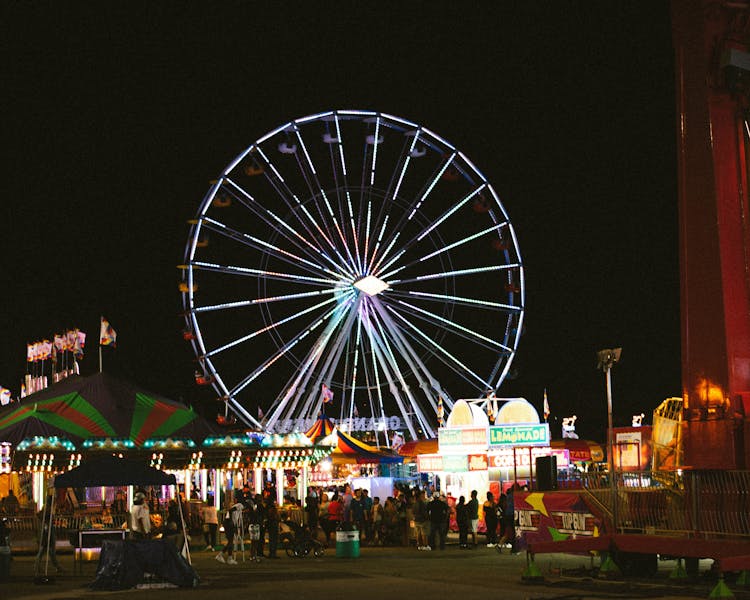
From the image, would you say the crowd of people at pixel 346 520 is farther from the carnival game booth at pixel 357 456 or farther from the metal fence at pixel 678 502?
the metal fence at pixel 678 502

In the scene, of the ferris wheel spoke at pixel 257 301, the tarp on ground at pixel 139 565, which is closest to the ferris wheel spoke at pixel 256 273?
the ferris wheel spoke at pixel 257 301

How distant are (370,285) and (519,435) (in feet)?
28.2

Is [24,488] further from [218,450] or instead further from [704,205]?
[704,205]

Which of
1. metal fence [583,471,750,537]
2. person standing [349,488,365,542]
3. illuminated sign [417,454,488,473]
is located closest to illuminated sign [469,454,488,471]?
illuminated sign [417,454,488,473]

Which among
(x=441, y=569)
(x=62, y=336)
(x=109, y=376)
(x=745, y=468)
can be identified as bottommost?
(x=441, y=569)

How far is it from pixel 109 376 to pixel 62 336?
38319 mm

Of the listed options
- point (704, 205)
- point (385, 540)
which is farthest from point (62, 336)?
point (704, 205)

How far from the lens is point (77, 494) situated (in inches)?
1419

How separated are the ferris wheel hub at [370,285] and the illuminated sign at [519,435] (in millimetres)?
8031

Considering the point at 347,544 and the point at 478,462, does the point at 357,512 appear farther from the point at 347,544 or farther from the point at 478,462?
the point at 478,462

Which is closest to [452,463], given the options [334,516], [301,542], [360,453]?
[334,516]

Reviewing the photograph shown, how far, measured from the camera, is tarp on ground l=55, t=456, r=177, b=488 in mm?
19531

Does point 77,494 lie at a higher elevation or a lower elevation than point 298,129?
lower

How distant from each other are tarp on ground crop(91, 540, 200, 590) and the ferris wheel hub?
20403mm
